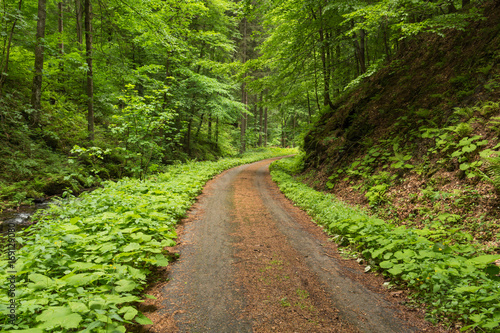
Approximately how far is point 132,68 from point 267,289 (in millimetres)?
15433

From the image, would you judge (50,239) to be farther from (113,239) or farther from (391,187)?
(391,187)

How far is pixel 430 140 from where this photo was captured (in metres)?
7.26

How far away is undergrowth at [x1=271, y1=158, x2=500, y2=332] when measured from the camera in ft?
9.46

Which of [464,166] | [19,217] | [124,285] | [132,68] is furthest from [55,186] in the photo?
[464,166]

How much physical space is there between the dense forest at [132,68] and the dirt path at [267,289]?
4500mm

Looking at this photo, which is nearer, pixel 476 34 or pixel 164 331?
pixel 164 331

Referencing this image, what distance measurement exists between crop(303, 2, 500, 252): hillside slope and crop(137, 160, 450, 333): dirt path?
229 cm

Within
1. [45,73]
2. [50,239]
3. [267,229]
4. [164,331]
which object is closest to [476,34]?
[267,229]

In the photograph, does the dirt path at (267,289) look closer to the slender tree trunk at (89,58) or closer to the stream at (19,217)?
the stream at (19,217)

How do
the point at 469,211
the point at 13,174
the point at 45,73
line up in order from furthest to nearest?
the point at 45,73 < the point at 13,174 < the point at 469,211

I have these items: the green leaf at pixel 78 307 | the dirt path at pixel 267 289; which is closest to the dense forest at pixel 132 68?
the dirt path at pixel 267 289

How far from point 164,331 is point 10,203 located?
8836 mm

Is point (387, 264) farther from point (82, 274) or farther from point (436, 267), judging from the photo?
point (82, 274)

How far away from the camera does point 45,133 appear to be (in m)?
11.1
